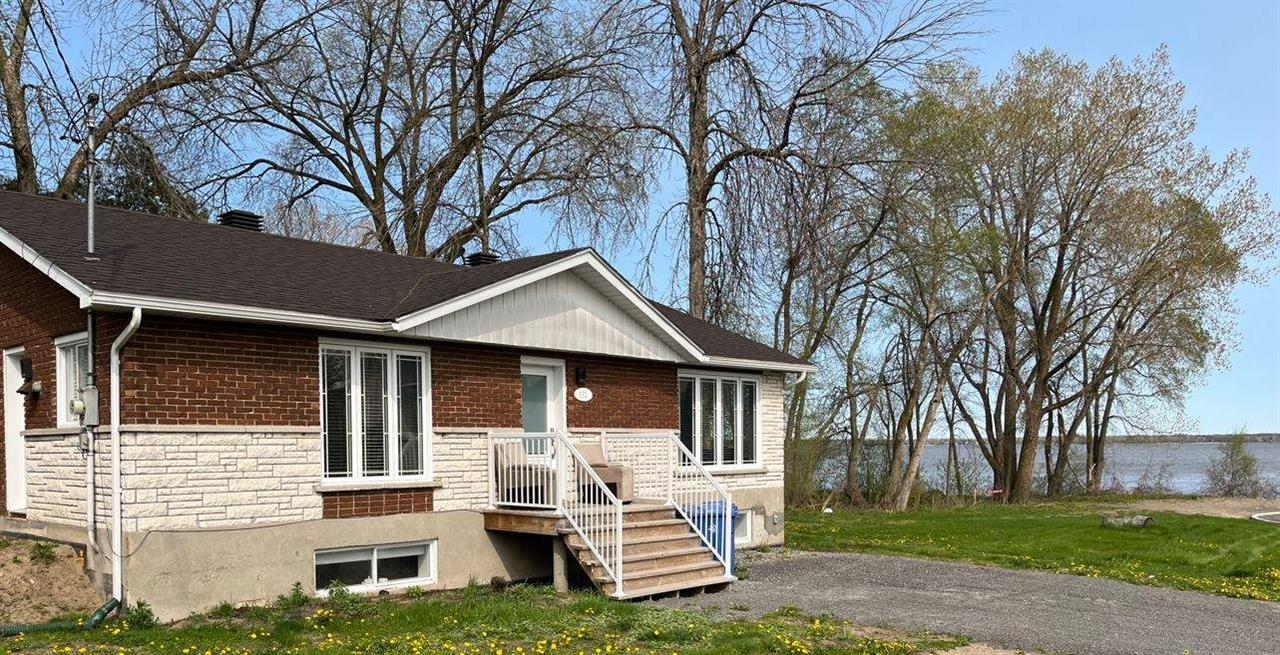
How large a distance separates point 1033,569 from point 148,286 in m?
11.4

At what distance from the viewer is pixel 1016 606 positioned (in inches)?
456

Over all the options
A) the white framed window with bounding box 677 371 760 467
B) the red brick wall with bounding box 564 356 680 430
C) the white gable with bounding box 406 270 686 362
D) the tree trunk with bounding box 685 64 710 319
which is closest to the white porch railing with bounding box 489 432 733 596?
the red brick wall with bounding box 564 356 680 430

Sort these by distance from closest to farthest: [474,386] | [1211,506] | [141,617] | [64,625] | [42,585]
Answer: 1. [64,625]
2. [141,617]
3. [42,585]
4. [474,386]
5. [1211,506]

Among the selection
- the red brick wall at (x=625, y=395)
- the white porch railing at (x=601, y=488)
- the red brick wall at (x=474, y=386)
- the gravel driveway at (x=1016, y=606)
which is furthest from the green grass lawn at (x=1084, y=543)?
the red brick wall at (x=474, y=386)

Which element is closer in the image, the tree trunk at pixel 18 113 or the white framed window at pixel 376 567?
the white framed window at pixel 376 567

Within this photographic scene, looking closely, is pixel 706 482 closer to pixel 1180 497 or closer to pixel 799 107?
pixel 799 107

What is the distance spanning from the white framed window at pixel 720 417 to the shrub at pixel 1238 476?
84.2 feet

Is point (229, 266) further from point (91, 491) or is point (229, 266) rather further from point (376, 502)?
point (376, 502)

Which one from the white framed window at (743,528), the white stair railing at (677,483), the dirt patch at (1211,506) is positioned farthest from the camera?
the dirt patch at (1211,506)

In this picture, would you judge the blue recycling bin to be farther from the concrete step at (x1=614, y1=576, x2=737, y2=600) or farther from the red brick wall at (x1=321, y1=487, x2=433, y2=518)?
the red brick wall at (x1=321, y1=487, x2=433, y2=518)

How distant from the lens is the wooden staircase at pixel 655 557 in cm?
1165

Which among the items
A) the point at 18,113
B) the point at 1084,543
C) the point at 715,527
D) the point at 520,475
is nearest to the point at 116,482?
the point at 520,475

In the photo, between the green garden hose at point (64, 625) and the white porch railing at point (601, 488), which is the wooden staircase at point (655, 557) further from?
the green garden hose at point (64, 625)

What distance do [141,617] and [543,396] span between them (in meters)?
5.60
